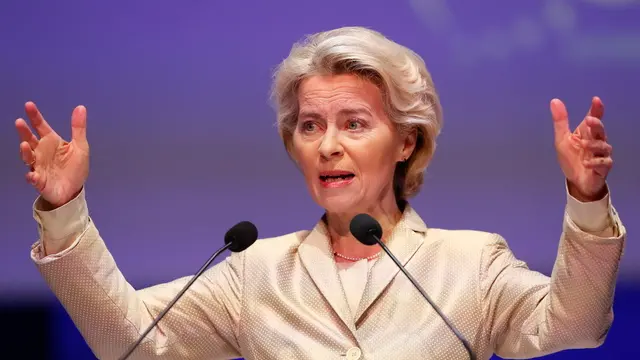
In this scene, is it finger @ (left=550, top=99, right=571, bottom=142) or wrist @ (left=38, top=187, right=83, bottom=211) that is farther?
wrist @ (left=38, top=187, right=83, bottom=211)

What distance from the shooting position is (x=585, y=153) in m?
1.77

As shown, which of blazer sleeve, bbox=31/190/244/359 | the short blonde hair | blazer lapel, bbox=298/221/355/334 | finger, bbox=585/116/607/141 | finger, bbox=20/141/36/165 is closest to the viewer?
finger, bbox=585/116/607/141

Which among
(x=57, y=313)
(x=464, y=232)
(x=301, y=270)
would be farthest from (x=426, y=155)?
(x=57, y=313)

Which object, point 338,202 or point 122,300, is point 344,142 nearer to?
point 338,202

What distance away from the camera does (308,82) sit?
2.24 meters

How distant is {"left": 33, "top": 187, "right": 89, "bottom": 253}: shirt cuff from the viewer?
1.91m

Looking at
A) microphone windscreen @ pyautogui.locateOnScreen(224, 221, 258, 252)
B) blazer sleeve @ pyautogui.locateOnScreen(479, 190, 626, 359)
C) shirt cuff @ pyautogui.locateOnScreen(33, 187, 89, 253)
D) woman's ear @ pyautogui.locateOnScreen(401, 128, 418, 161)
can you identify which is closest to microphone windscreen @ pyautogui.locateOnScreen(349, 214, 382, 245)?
microphone windscreen @ pyautogui.locateOnScreen(224, 221, 258, 252)

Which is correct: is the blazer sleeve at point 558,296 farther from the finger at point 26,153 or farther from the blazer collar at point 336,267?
the finger at point 26,153

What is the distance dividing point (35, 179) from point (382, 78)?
0.75m

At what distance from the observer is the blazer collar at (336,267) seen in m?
2.09

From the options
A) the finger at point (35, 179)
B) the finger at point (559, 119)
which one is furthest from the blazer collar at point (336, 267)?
the finger at point (35, 179)

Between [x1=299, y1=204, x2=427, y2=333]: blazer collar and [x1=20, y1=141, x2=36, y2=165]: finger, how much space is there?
62 cm

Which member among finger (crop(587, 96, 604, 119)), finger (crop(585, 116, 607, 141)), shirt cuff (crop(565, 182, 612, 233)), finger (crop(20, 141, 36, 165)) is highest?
finger (crop(587, 96, 604, 119))

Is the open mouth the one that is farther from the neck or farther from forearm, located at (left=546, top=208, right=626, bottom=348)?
forearm, located at (left=546, top=208, right=626, bottom=348)
